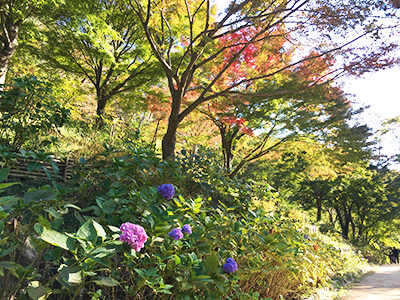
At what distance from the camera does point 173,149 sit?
4816 millimetres

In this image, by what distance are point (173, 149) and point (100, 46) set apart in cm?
354

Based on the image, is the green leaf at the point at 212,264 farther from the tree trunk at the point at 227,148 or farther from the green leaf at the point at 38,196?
the tree trunk at the point at 227,148

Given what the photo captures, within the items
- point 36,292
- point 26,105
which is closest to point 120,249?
point 36,292

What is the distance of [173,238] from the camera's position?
4.85ft

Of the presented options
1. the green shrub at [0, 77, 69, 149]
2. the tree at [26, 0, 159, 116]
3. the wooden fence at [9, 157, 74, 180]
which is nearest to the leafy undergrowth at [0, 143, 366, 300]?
the green shrub at [0, 77, 69, 149]

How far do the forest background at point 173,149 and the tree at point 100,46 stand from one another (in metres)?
0.05

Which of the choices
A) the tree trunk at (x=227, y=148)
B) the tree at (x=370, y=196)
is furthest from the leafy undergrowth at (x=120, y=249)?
the tree at (x=370, y=196)

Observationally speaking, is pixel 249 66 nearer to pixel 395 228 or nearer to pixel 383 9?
pixel 383 9

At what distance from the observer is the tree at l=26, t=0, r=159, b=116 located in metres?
6.31

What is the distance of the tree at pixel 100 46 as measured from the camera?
6.31 metres

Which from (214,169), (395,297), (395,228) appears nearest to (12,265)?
(214,169)

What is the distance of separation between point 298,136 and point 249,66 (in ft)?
7.72

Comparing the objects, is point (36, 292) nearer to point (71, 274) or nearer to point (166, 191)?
point (71, 274)

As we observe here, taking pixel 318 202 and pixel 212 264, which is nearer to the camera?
pixel 212 264
